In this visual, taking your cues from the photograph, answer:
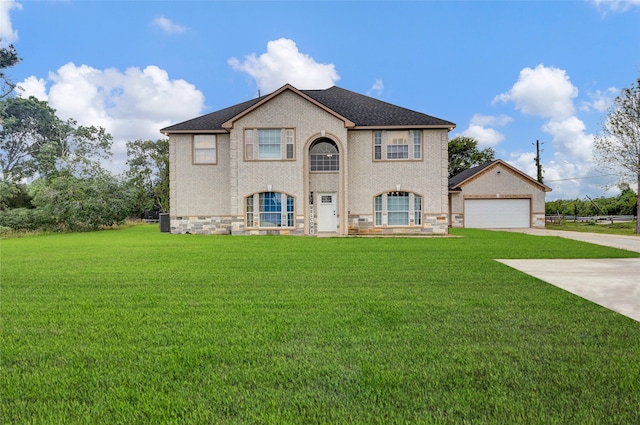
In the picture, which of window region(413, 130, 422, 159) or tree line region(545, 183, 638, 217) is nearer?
window region(413, 130, 422, 159)

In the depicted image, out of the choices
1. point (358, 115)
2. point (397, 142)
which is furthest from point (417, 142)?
point (358, 115)

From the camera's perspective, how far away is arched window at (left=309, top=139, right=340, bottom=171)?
778 inches

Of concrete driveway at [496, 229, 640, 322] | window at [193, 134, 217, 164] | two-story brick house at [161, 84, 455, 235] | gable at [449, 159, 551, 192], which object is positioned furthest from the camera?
gable at [449, 159, 551, 192]

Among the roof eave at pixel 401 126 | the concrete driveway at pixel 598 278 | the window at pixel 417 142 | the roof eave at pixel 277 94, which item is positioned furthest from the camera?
the window at pixel 417 142

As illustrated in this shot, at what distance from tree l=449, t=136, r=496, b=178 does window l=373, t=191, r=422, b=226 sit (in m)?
24.3

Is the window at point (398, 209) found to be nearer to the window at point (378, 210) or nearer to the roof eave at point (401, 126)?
the window at point (378, 210)

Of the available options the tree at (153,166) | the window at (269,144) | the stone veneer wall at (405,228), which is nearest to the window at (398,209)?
the stone veneer wall at (405,228)

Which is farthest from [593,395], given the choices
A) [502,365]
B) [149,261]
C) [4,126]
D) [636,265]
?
[4,126]

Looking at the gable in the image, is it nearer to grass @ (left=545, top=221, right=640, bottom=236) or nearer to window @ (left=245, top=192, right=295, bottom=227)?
grass @ (left=545, top=221, right=640, bottom=236)

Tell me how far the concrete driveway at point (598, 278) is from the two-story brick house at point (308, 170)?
10.7m

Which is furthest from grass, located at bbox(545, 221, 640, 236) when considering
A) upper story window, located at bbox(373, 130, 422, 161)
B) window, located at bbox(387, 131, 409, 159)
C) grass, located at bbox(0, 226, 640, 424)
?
grass, located at bbox(0, 226, 640, 424)

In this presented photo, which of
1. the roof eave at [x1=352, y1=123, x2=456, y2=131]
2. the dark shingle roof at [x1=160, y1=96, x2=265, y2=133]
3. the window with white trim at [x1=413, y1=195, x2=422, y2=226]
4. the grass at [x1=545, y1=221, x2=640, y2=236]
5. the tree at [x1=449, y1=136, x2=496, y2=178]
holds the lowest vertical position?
the grass at [x1=545, y1=221, x2=640, y2=236]

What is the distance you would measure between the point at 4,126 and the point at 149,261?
4507 cm

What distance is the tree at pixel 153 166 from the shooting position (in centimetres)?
4422
